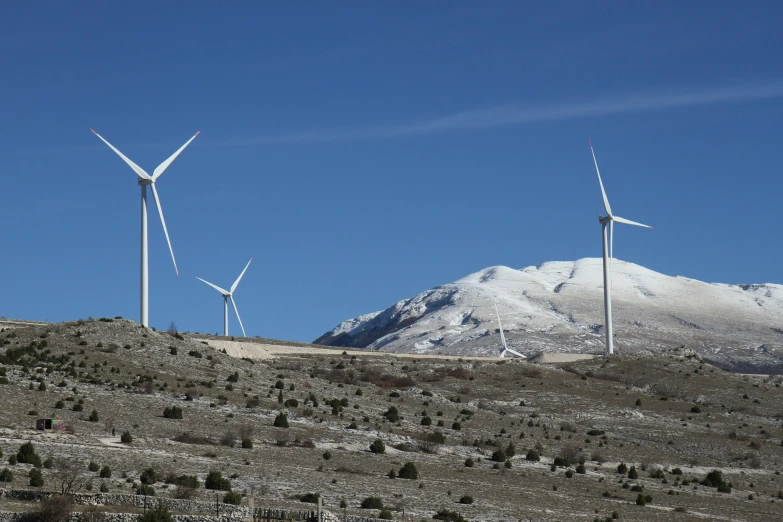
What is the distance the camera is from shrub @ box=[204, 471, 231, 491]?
157ft

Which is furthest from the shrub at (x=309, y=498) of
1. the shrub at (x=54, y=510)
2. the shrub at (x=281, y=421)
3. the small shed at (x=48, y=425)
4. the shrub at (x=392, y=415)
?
the shrub at (x=392, y=415)

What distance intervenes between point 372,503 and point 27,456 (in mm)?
15329

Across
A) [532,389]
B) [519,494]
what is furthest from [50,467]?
[532,389]

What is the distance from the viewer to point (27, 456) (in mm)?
48750

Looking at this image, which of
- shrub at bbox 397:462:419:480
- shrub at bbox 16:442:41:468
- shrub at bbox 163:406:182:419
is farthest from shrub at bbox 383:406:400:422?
shrub at bbox 16:442:41:468

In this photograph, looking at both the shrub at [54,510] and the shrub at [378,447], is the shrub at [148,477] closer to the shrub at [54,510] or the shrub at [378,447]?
the shrub at [54,510]

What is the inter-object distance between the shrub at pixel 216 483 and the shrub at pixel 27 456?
24.4 ft

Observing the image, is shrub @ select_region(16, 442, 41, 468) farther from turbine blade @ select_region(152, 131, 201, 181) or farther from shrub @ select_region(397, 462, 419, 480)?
turbine blade @ select_region(152, 131, 201, 181)

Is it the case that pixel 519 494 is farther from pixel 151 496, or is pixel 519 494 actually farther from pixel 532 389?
pixel 532 389

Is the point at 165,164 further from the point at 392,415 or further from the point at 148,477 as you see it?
the point at 148,477

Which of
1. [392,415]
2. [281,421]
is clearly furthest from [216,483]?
[392,415]

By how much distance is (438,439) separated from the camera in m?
75.2

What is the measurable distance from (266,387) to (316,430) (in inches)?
725

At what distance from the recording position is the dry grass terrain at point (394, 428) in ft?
179
